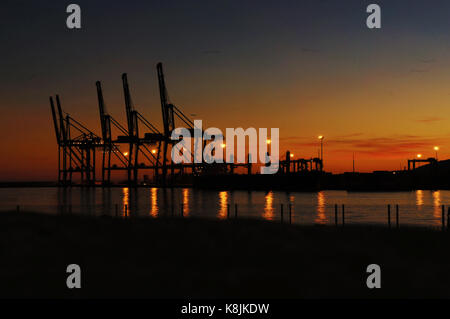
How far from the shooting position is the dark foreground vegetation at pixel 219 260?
42.2 ft

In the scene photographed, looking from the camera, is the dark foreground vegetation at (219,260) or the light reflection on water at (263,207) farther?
the light reflection on water at (263,207)

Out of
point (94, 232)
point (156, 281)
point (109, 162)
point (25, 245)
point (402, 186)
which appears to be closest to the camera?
point (156, 281)

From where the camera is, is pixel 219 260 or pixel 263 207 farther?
pixel 263 207

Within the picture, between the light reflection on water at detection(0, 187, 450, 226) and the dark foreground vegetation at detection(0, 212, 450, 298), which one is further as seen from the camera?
the light reflection on water at detection(0, 187, 450, 226)

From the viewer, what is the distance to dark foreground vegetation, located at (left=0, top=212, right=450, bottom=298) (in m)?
12.9

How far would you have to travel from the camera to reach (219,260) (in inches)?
658

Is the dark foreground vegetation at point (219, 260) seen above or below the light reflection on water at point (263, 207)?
above

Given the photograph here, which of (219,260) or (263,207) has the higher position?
(219,260)

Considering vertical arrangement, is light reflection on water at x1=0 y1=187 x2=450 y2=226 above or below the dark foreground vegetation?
below
